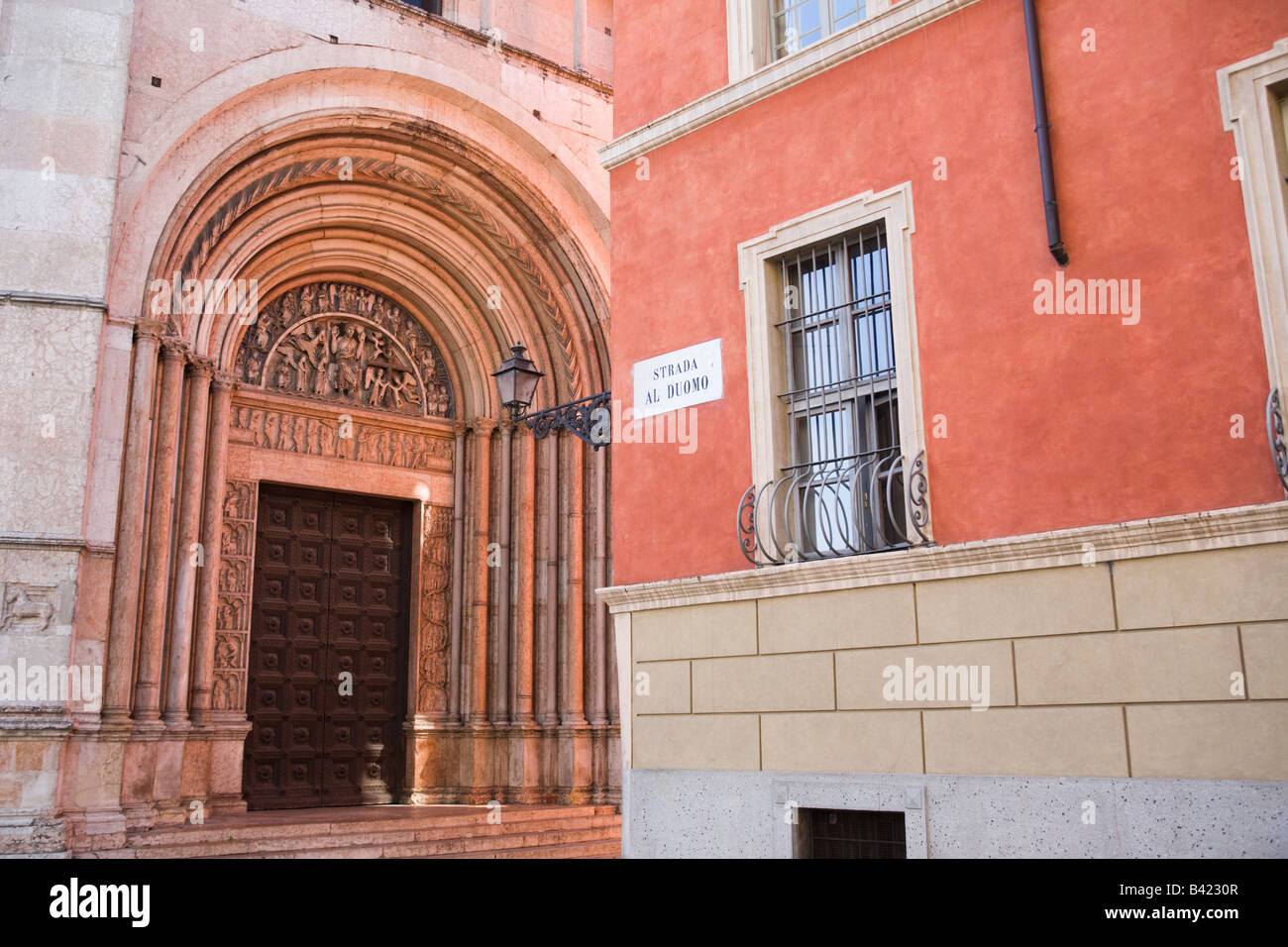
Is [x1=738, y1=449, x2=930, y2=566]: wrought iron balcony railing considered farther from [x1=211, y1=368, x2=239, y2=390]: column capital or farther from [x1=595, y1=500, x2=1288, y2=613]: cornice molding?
[x1=211, y1=368, x2=239, y2=390]: column capital

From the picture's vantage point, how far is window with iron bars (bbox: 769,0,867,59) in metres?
7.46

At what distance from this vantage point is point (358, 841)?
33.1 feet

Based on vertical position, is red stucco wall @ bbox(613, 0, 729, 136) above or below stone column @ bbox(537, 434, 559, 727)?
above

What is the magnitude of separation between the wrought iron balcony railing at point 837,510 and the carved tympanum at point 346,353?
281 inches

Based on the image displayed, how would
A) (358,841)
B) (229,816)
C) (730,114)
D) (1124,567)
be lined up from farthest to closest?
(229,816) → (358,841) → (730,114) → (1124,567)

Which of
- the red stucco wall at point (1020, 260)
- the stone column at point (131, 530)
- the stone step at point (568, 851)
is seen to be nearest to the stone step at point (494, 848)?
the stone step at point (568, 851)

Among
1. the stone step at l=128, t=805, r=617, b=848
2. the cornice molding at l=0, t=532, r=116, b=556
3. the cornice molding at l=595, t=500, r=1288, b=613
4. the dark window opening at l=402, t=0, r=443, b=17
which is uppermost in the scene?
the dark window opening at l=402, t=0, r=443, b=17

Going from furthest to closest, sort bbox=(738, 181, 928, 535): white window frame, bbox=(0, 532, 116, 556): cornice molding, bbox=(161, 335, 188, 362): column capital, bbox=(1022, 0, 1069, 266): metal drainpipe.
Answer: bbox=(161, 335, 188, 362): column capital, bbox=(0, 532, 116, 556): cornice molding, bbox=(738, 181, 928, 535): white window frame, bbox=(1022, 0, 1069, 266): metal drainpipe

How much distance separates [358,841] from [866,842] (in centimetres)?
524

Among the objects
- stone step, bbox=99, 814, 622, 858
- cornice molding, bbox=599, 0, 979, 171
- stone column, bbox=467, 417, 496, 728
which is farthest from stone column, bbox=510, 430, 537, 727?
cornice molding, bbox=599, 0, 979, 171

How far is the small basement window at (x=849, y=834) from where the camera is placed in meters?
6.32

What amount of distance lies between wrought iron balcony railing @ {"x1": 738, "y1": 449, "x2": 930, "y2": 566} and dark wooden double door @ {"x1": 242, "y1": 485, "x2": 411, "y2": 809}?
6641 millimetres
